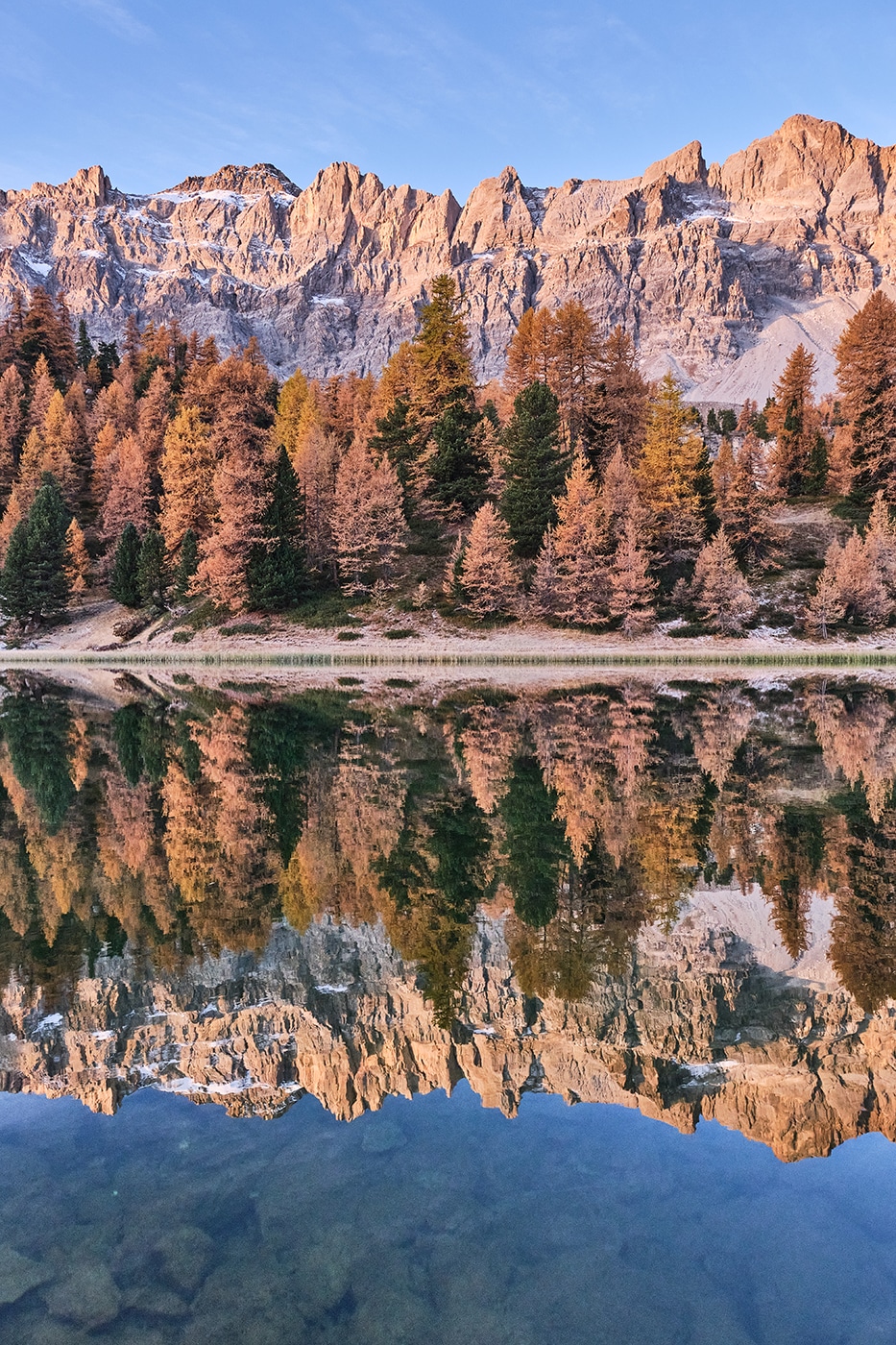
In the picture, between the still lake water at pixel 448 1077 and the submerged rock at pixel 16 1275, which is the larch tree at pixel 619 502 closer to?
the still lake water at pixel 448 1077

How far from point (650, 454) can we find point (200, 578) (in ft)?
Answer: 100

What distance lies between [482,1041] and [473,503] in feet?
194

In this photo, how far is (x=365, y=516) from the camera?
55719mm

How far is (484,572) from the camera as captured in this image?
51.8 metres

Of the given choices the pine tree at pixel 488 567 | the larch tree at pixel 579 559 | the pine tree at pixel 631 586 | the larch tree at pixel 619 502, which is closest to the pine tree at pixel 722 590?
the pine tree at pixel 631 586

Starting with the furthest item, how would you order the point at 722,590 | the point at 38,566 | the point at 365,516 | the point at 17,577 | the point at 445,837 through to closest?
the point at 38,566 → the point at 17,577 → the point at 365,516 → the point at 722,590 → the point at 445,837

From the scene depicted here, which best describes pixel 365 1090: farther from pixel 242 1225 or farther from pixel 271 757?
pixel 271 757

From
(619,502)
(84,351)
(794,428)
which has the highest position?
(84,351)

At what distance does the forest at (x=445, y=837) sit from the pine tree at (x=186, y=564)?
125ft

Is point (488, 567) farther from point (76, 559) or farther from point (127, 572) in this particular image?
point (76, 559)

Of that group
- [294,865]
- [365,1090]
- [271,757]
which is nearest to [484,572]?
[271,757]

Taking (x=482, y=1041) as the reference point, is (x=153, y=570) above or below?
above

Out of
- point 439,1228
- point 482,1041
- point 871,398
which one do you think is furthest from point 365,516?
point 439,1228

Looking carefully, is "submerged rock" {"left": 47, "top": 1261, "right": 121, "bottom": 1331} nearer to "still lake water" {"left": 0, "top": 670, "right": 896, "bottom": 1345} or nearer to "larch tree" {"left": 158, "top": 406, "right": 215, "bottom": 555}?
"still lake water" {"left": 0, "top": 670, "right": 896, "bottom": 1345}
